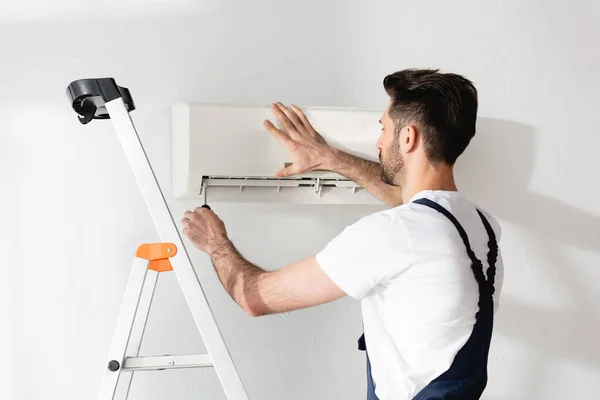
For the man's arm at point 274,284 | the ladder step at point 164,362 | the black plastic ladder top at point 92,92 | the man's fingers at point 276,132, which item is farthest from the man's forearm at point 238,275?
the black plastic ladder top at point 92,92

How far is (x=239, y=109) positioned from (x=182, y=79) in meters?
0.29

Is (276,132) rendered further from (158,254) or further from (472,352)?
(472,352)

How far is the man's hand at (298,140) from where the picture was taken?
158 centimetres

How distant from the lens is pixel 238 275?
1453 mm

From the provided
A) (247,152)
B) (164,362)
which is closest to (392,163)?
(247,152)

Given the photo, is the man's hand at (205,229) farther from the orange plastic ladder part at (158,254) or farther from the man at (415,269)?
the orange plastic ladder part at (158,254)

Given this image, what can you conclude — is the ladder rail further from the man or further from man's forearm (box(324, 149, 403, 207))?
man's forearm (box(324, 149, 403, 207))

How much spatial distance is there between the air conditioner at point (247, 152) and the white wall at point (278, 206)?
0.19m

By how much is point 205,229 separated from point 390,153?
40 cm

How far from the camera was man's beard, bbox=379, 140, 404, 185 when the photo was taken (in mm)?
1469

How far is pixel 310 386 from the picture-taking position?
6.39ft

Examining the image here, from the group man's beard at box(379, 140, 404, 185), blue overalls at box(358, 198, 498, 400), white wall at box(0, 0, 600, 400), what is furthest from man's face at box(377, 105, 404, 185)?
white wall at box(0, 0, 600, 400)

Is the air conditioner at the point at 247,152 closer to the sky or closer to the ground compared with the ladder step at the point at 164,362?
closer to the sky

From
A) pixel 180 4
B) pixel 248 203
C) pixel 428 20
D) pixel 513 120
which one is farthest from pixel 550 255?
pixel 180 4
